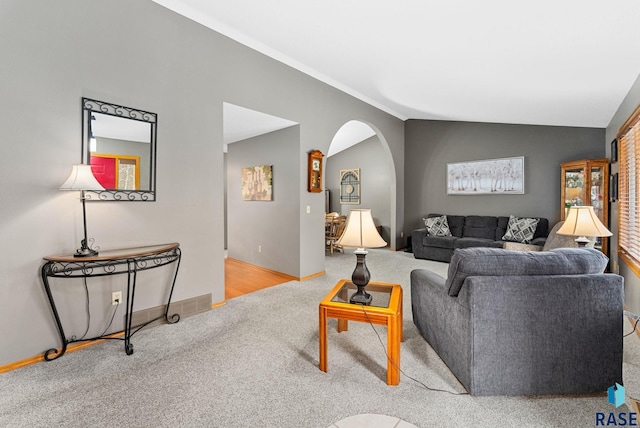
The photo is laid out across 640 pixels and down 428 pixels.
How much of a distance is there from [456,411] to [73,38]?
3.70 meters

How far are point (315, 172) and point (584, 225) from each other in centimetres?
306

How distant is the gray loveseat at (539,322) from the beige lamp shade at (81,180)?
262cm

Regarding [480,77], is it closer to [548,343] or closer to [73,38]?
[548,343]

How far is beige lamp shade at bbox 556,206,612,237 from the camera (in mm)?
2463

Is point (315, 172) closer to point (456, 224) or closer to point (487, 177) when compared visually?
point (456, 224)

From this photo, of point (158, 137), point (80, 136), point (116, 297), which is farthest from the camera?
point (158, 137)

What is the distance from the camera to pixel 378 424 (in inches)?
62.2

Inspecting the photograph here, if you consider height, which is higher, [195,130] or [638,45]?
[638,45]

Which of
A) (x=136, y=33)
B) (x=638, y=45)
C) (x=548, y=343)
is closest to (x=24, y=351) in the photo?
(x=136, y=33)

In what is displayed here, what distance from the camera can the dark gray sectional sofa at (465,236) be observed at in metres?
5.29

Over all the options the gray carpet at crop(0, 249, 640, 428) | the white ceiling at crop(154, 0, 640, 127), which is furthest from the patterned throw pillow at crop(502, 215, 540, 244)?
the gray carpet at crop(0, 249, 640, 428)

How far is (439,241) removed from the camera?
5.66 metres

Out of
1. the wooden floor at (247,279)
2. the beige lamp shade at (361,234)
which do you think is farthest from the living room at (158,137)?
the beige lamp shade at (361,234)

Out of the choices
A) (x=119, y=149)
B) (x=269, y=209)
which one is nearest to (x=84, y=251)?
(x=119, y=149)
